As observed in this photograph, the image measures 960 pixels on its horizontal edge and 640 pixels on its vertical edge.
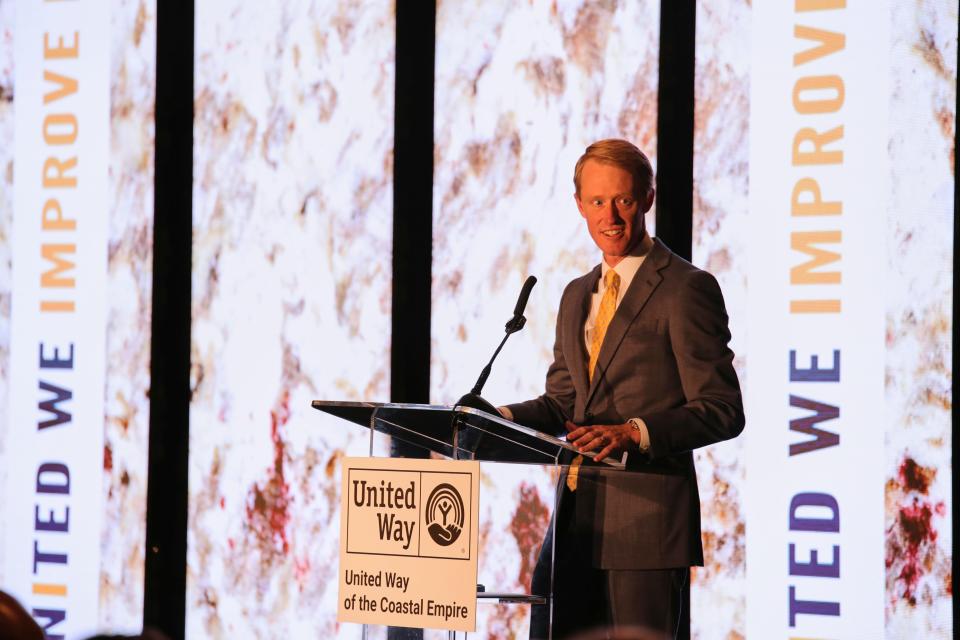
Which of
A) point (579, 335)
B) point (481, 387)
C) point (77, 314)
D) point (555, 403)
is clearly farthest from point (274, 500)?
point (481, 387)

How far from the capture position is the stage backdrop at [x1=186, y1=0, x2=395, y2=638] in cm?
416

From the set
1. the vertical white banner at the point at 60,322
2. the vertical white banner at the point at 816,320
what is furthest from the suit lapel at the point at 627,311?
the vertical white banner at the point at 60,322

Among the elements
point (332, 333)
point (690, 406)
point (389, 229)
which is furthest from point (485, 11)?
point (690, 406)

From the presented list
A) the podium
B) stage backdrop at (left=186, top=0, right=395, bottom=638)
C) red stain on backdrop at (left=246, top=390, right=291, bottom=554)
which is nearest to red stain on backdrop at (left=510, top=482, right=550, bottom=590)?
the podium

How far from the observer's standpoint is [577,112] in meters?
3.86

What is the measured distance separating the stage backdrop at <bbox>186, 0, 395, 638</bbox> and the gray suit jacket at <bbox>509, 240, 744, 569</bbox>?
1.71 metres

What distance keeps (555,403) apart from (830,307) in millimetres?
1223

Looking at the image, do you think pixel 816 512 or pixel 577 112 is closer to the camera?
pixel 816 512

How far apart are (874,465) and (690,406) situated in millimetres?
1343

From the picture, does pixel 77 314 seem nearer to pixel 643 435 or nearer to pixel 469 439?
pixel 469 439

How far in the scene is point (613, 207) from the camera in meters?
2.55

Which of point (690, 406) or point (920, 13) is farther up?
point (920, 13)

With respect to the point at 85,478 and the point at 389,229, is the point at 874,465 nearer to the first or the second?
the point at 389,229

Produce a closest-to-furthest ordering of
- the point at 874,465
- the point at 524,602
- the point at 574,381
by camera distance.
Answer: the point at 524,602 → the point at 574,381 → the point at 874,465
